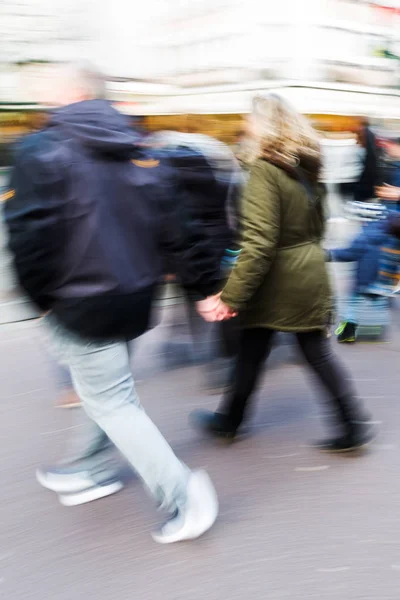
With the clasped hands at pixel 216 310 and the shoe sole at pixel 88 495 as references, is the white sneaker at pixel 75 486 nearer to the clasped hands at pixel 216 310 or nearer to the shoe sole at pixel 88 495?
the shoe sole at pixel 88 495

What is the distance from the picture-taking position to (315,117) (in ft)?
35.0

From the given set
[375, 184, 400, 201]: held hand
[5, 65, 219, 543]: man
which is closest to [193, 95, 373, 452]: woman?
[5, 65, 219, 543]: man

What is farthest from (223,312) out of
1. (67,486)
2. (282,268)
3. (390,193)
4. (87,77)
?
(390,193)

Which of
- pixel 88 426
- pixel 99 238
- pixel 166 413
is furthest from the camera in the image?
pixel 166 413

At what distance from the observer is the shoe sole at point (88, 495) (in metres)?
3.16

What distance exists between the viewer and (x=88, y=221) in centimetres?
244

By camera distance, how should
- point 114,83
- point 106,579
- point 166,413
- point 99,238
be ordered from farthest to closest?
point 114,83 < point 166,413 < point 106,579 < point 99,238

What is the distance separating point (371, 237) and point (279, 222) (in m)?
2.40

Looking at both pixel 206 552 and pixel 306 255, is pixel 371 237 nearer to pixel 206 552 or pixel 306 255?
pixel 306 255

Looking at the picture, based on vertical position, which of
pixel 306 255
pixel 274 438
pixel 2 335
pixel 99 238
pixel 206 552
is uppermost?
pixel 99 238

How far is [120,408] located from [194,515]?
0.50 meters

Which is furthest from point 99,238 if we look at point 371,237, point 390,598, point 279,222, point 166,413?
point 371,237

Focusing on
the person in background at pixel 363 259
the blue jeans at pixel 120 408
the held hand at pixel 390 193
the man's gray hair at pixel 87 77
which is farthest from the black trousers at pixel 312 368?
the held hand at pixel 390 193

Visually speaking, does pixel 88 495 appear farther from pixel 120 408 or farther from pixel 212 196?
pixel 212 196
